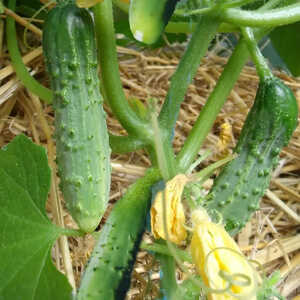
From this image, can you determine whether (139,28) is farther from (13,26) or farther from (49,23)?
(13,26)

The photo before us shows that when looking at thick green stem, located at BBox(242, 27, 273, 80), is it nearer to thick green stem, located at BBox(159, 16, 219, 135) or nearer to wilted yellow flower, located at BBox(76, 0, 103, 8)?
thick green stem, located at BBox(159, 16, 219, 135)

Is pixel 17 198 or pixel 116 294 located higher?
pixel 17 198

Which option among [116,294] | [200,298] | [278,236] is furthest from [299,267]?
[116,294]

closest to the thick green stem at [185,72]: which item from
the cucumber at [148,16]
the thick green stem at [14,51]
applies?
the cucumber at [148,16]

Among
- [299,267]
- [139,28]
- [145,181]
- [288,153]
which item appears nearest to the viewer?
[139,28]

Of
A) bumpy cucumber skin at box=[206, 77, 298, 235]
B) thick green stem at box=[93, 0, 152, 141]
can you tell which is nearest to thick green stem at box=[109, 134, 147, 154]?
thick green stem at box=[93, 0, 152, 141]

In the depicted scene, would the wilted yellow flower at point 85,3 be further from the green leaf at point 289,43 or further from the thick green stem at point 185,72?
the green leaf at point 289,43
